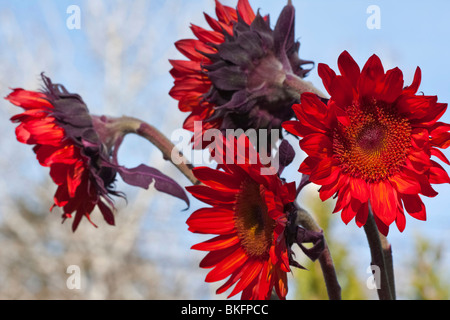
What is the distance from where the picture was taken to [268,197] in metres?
0.57

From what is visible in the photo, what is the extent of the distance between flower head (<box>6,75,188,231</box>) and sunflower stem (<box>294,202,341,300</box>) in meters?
0.17

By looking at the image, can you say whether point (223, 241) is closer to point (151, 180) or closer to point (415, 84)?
point (151, 180)

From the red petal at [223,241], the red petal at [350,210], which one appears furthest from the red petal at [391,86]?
the red petal at [223,241]

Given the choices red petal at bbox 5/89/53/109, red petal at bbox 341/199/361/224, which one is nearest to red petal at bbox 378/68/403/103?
red petal at bbox 341/199/361/224

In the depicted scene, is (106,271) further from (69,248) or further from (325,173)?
(325,173)

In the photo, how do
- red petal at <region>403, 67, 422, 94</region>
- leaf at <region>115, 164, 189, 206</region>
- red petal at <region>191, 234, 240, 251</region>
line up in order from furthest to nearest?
1. leaf at <region>115, 164, 189, 206</region>
2. red petal at <region>191, 234, 240, 251</region>
3. red petal at <region>403, 67, 422, 94</region>

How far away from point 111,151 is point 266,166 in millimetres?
291

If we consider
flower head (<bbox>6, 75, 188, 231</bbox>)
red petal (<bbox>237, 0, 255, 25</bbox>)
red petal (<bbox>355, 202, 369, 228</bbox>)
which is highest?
red petal (<bbox>237, 0, 255, 25</bbox>)

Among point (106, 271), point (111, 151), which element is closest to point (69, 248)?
point (106, 271)

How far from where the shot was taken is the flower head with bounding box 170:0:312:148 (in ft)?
2.35

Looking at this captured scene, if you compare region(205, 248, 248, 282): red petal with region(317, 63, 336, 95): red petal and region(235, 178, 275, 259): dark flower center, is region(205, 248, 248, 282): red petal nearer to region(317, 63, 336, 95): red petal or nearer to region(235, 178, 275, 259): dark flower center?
region(235, 178, 275, 259): dark flower center

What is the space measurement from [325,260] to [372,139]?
0.15m

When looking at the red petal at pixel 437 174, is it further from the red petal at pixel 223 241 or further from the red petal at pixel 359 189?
the red petal at pixel 223 241

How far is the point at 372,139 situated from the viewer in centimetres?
61
